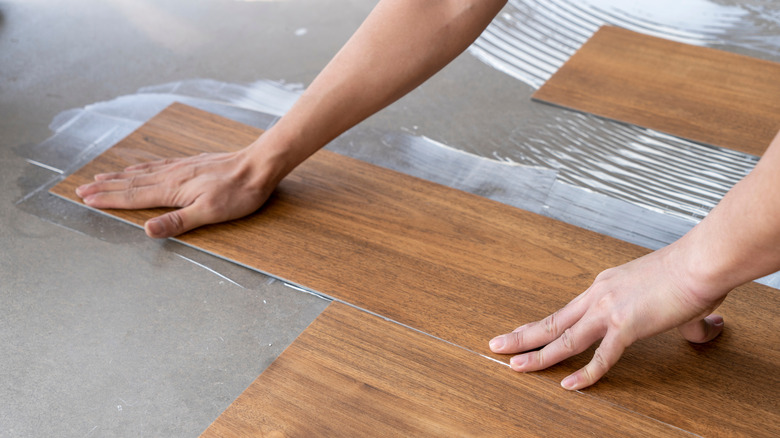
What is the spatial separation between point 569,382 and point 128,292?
40.9 inches

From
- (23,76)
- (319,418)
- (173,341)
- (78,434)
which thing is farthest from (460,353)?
(23,76)

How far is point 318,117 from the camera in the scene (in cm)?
174

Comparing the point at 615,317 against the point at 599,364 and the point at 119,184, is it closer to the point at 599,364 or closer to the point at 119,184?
the point at 599,364

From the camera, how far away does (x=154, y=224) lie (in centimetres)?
175

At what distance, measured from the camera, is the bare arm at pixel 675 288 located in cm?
105

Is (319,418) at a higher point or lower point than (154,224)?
lower

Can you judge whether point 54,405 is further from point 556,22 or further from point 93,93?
point 556,22

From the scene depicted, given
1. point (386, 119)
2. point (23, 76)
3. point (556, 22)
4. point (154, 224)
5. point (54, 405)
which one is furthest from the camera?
point (556, 22)

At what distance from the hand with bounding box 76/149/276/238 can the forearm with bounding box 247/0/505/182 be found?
11 cm

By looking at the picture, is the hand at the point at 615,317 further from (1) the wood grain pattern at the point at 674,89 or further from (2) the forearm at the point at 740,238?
(1) the wood grain pattern at the point at 674,89

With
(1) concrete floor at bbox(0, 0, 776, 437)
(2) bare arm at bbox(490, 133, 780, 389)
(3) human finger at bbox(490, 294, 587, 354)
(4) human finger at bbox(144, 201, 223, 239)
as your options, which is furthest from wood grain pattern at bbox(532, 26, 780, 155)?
(4) human finger at bbox(144, 201, 223, 239)

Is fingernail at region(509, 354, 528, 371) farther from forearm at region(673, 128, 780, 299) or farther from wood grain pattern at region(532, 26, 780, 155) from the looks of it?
wood grain pattern at region(532, 26, 780, 155)

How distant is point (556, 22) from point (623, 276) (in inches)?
83.5

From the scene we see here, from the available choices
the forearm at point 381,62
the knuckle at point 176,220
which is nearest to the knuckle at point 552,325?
the forearm at point 381,62
